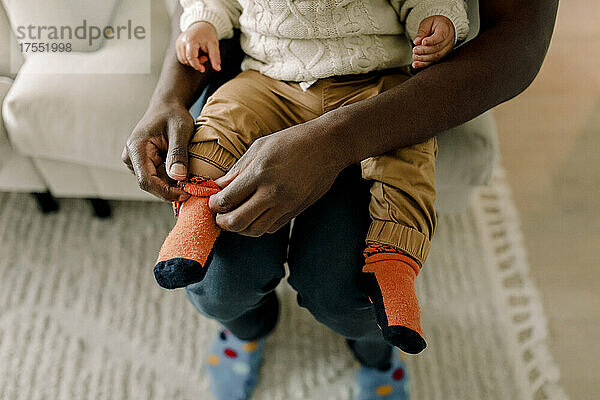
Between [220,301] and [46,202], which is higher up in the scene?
[220,301]

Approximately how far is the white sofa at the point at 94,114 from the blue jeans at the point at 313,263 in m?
0.24

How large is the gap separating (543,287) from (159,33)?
94 cm

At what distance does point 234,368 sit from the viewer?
1.07 metres

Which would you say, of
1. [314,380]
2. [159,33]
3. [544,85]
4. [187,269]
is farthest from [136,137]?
[544,85]

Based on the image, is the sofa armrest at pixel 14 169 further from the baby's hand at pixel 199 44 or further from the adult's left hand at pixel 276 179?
the adult's left hand at pixel 276 179

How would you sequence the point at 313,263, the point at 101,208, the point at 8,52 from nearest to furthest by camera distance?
the point at 313,263
the point at 8,52
the point at 101,208

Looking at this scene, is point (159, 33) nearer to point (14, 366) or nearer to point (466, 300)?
point (14, 366)

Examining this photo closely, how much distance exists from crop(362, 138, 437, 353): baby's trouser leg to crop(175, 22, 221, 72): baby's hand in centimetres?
27

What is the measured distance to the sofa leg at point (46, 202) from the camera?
128 cm

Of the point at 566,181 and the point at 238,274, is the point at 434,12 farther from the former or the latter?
the point at 566,181

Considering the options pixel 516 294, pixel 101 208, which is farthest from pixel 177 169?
pixel 516 294

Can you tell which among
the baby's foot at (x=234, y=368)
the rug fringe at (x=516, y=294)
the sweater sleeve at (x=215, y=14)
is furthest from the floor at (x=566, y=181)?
the sweater sleeve at (x=215, y=14)

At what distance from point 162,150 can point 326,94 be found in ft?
0.82

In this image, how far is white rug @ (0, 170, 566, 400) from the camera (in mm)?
1088
